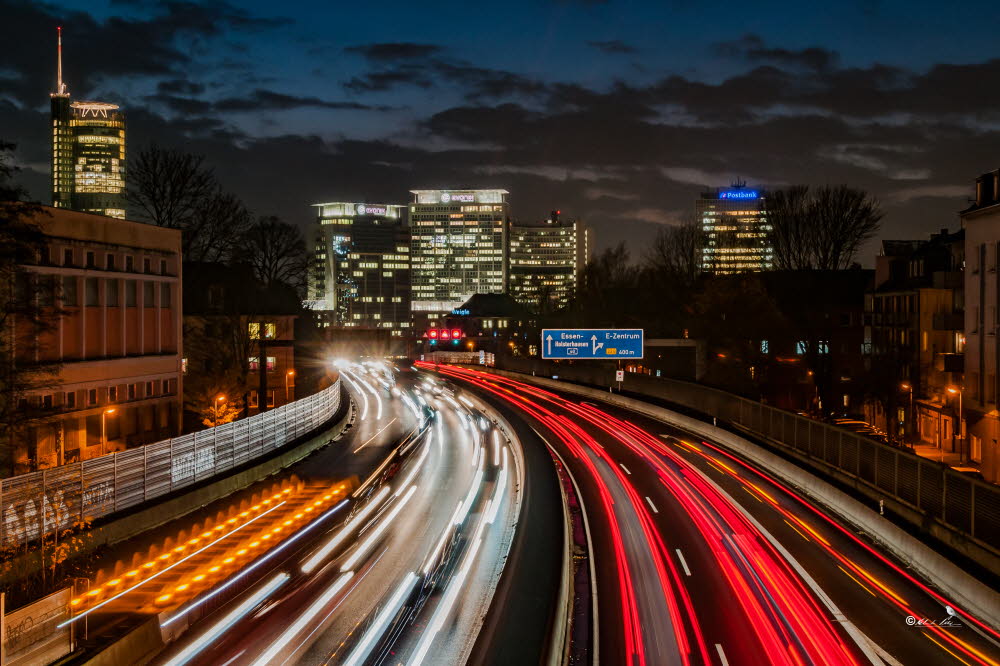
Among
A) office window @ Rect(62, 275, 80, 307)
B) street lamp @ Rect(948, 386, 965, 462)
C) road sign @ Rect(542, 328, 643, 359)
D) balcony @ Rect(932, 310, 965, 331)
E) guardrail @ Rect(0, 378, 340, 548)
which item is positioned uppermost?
office window @ Rect(62, 275, 80, 307)

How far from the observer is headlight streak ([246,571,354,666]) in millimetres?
13844

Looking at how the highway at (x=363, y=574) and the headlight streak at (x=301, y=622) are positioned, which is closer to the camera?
the headlight streak at (x=301, y=622)

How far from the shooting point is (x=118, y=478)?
20.9m

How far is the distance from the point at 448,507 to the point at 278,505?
564 centimetres

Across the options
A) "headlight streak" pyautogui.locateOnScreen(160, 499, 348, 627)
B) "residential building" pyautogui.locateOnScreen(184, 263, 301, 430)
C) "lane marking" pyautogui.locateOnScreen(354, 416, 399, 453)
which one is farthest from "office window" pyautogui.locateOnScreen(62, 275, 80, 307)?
"headlight streak" pyautogui.locateOnScreen(160, 499, 348, 627)

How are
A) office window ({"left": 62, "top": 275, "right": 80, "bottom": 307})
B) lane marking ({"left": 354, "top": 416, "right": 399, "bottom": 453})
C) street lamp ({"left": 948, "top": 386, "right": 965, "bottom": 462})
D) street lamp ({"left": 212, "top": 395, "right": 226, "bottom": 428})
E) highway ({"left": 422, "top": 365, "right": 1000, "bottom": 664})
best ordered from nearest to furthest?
highway ({"left": 422, "top": 365, "right": 1000, "bottom": 664}) → office window ({"left": 62, "top": 275, "right": 80, "bottom": 307}) → lane marking ({"left": 354, "top": 416, "right": 399, "bottom": 453}) → street lamp ({"left": 212, "top": 395, "right": 226, "bottom": 428}) → street lamp ({"left": 948, "top": 386, "right": 965, "bottom": 462})

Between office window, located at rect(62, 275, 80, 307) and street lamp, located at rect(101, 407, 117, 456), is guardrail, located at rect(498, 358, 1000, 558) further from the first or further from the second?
office window, located at rect(62, 275, 80, 307)

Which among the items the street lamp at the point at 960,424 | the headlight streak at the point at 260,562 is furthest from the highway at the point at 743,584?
the street lamp at the point at 960,424

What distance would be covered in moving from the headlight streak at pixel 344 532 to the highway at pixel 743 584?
6.99 meters

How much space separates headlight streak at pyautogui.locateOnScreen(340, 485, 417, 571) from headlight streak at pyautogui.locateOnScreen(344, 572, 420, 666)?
5.67 feet

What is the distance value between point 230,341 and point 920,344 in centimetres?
5072

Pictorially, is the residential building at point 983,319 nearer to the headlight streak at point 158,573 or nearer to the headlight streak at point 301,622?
the headlight streak at point 301,622

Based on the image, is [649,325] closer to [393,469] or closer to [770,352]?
[770,352]

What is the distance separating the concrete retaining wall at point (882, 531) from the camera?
656 inches
